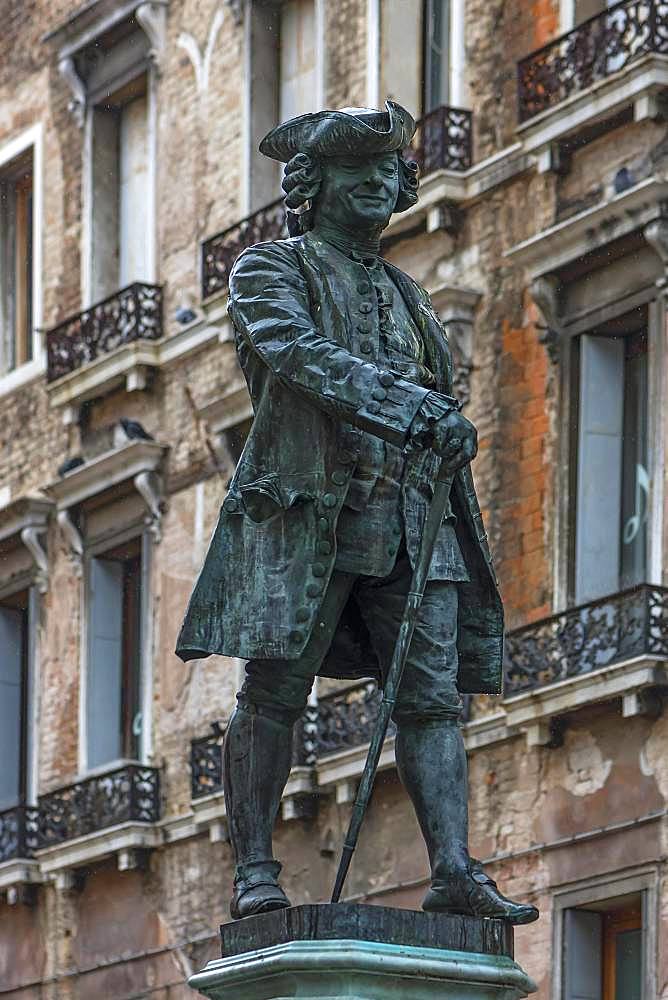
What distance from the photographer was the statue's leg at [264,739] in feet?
26.9

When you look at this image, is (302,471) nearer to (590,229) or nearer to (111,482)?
(590,229)

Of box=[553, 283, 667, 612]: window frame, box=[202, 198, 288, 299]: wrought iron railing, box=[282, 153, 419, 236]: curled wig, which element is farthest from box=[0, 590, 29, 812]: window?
box=[282, 153, 419, 236]: curled wig

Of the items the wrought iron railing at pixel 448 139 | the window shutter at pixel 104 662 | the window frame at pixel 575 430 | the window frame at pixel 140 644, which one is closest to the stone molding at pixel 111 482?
the window frame at pixel 140 644

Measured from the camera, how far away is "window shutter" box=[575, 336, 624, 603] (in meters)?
18.7

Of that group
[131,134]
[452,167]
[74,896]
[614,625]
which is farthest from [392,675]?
[131,134]

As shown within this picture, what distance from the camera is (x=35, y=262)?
2619 centimetres

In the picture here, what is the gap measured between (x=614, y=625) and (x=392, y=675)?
32.1ft

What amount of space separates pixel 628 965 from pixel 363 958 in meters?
10.7

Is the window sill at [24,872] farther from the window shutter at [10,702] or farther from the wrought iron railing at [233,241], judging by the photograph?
the wrought iron railing at [233,241]

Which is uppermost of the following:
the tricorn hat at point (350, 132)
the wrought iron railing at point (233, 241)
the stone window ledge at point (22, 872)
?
the wrought iron railing at point (233, 241)

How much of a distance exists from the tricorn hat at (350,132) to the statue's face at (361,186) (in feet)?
0.10

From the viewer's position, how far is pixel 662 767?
1764 cm

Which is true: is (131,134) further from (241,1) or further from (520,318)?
(520,318)

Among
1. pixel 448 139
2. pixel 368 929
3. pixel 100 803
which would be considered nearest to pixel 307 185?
pixel 368 929
